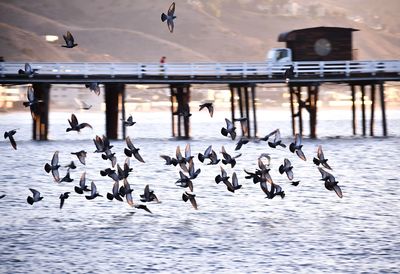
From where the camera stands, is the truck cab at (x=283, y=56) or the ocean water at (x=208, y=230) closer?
the ocean water at (x=208, y=230)

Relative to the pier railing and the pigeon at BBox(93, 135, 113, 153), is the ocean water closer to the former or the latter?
the pigeon at BBox(93, 135, 113, 153)

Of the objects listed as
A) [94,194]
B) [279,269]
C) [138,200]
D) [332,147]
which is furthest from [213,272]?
[332,147]

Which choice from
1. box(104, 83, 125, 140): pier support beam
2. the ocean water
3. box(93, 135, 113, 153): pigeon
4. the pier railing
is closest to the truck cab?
the pier railing

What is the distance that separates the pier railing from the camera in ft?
170

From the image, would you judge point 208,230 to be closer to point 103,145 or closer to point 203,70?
point 103,145

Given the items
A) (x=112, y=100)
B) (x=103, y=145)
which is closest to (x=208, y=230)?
(x=103, y=145)

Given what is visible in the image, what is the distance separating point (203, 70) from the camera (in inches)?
2024

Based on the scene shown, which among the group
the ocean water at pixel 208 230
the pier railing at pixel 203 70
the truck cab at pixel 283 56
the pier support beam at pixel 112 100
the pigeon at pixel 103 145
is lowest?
the ocean water at pixel 208 230

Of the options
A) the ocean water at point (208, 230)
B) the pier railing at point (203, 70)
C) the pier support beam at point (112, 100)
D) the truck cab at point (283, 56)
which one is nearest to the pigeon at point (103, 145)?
the ocean water at point (208, 230)

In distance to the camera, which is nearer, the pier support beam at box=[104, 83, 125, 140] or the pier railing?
the pier railing

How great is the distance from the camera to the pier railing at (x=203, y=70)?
51750 mm

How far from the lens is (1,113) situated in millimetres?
193625

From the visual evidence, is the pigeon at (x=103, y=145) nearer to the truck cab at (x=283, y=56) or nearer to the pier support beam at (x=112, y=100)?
the pier support beam at (x=112, y=100)

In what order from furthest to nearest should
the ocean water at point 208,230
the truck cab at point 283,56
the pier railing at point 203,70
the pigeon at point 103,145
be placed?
the truck cab at point 283,56
the pier railing at point 203,70
the pigeon at point 103,145
the ocean water at point 208,230
